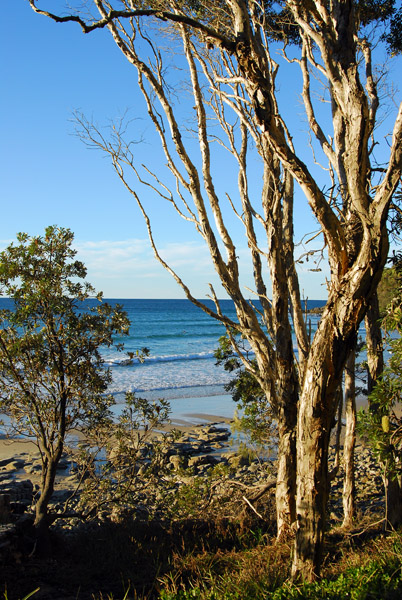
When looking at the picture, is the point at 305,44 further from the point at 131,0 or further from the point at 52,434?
the point at 52,434

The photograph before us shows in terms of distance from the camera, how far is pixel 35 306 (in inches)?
237

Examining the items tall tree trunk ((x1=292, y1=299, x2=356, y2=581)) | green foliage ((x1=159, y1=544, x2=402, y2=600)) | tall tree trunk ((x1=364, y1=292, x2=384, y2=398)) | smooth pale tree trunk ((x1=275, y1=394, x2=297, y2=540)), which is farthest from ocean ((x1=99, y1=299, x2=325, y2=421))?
green foliage ((x1=159, y1=544, x2=402, y2=600))

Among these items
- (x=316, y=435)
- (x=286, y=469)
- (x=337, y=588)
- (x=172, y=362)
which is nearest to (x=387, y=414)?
(x=316, y=435)

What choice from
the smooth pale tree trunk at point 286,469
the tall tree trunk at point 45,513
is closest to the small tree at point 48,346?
the tall tree trunk at point 45,513

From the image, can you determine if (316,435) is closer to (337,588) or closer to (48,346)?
(337,588)

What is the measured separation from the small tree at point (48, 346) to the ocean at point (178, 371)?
1.78 feet

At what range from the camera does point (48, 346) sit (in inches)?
242

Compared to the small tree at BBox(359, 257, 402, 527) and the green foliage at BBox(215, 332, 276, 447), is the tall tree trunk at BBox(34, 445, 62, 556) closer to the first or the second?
the green foliage at BBox(215, 332, 276, 447)

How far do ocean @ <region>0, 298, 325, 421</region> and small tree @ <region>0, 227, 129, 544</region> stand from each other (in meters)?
0.54

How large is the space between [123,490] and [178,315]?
62.7 metres

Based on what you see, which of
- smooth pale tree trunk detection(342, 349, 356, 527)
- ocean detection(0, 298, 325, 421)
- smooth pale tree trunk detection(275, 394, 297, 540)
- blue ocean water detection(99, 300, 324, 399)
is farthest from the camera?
blue ocean water detection(99, 300, 324, 399)

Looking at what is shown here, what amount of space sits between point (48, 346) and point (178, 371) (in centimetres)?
2331

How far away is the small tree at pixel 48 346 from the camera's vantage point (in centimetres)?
602

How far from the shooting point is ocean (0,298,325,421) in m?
20.1
